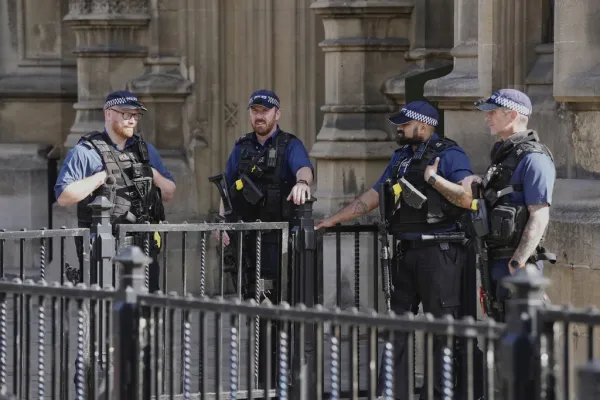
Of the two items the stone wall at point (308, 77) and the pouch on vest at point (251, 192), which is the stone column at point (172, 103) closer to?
the stone wall at point (308, 77)

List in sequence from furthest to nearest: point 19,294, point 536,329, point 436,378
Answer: point 436,378, point 19,294, point 536,329

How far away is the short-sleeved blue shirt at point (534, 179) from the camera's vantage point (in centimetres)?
838

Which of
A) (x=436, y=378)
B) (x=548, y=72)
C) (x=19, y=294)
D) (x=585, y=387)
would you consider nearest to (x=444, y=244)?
(x=436, y=378)

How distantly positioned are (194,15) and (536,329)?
32.3ft

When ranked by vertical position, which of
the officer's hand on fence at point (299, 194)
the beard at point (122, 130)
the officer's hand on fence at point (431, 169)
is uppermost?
the beard at point (122, 130)

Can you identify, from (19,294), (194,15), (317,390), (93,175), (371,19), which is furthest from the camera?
(194,15)

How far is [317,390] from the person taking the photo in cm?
614

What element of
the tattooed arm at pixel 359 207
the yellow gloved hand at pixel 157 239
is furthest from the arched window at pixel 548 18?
the yellow gloved hand at pixel 157 239

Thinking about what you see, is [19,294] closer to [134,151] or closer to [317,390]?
[317,390]

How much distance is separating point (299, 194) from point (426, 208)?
844 mm

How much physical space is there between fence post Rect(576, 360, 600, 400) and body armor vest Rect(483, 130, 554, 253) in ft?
11.9

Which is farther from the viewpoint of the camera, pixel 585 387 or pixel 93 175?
pixel 93 175

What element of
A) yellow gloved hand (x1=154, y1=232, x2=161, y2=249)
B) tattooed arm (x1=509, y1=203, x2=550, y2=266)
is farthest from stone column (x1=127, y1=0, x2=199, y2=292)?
tattooed arm (x1=509, y1=203, x2=550, y2=266)

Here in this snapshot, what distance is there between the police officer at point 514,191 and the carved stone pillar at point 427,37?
4198 millimetres
